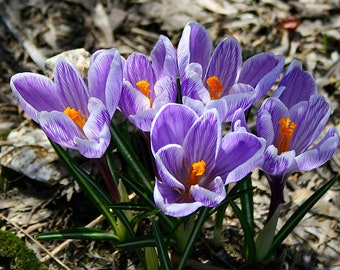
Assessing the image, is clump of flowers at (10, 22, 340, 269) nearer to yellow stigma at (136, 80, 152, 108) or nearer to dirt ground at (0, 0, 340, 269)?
yellow stigma at (136, 80, 152, 108)

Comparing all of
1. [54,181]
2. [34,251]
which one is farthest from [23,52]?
[34,251]

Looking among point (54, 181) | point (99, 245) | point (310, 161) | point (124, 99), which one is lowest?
point (99, 245)

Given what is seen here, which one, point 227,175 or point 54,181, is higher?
point 227,175

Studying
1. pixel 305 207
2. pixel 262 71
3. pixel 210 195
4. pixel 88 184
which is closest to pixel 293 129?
pixel 262 71

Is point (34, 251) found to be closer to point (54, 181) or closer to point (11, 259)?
point (11, 259)

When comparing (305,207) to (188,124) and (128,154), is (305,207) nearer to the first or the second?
(188,124)

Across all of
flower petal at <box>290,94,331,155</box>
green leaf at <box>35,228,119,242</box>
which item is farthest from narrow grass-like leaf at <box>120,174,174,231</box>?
flower petal at <box>290,94,331,155</box>

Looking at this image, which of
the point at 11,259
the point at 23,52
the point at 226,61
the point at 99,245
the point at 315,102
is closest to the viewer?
the point at 315,102

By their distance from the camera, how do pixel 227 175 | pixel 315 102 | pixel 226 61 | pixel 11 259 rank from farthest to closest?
pixel 11 259 < pixel 226 61 < pixel 315 102 < pixel 227 175
